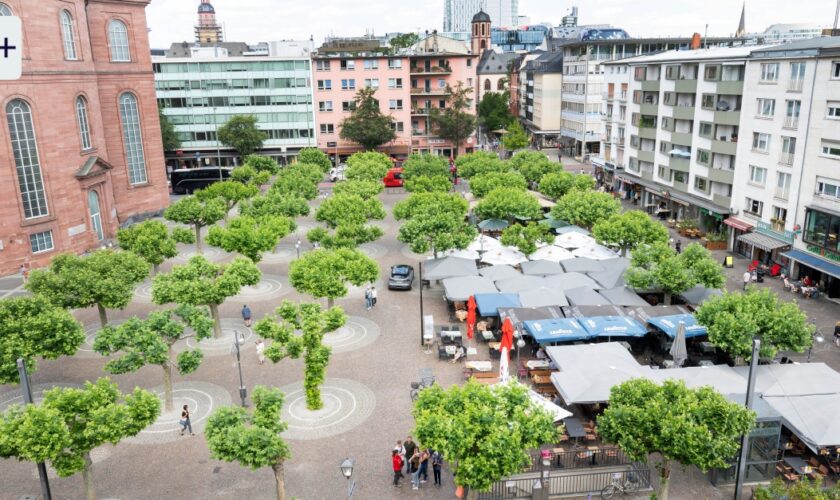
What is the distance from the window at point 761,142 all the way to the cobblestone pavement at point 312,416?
36.4ft

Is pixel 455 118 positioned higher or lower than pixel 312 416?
higher

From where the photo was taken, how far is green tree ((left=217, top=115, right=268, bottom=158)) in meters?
87.3

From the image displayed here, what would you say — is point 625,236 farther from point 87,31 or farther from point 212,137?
point 212,137

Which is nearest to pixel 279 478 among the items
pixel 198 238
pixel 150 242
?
pixel 150 242

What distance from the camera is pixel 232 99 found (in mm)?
92625

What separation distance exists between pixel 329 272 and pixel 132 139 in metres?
39.1

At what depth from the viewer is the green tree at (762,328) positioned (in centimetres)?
2519

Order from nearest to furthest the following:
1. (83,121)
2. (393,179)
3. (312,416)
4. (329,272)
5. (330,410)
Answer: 1. (312,416)
2. (330,410)
3. (329,272)
4. (83,121)
5. (393,179)

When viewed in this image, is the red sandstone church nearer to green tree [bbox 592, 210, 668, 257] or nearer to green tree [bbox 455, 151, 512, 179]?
green tree [bbox 455, 151, 512, 179]

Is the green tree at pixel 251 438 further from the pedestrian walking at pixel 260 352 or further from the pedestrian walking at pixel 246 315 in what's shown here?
the pedestrian walking at pixel 246 315

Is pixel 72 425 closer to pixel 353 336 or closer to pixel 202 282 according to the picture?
pixel 202 282

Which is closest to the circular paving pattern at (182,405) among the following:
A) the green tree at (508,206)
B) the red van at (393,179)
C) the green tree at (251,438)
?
the green tree at (251,438)

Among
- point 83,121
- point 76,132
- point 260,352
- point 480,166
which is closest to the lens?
point 260,352

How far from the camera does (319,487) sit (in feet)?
70.9
